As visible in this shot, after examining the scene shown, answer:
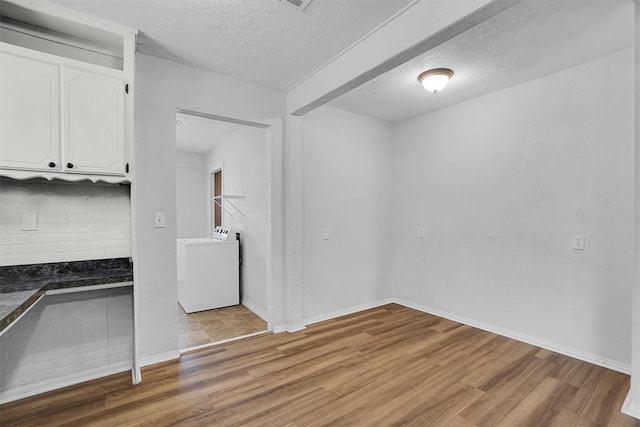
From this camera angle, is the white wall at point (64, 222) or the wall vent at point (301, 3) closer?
the wall vent at point (301, 3)

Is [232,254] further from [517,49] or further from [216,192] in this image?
[517,49]

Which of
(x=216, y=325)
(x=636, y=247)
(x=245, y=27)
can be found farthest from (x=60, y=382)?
(x=636, y=247)

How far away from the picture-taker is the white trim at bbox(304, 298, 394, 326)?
11.1 ft

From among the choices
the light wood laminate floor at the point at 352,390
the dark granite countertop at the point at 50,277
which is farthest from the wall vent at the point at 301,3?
the light wood laminate floor at the point at 352,390

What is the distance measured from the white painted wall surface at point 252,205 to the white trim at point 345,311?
594 millimetres

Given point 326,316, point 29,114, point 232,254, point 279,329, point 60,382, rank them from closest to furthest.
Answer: point 29,114, point 60,382, point 279,329, point 326,316, point 232,254

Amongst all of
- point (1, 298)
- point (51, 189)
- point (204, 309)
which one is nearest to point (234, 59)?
point (51, 189)

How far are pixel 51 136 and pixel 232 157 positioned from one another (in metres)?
3.06

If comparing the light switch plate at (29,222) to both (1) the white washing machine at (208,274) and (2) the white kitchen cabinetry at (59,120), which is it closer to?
(2) the white kitchen cabinetry at (59,120)

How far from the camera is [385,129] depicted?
4.10 m

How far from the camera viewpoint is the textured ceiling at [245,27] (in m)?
1.87

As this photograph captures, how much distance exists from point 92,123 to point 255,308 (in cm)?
269

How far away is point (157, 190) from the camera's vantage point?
2.47 meters

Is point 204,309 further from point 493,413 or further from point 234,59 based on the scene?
point 493,413
